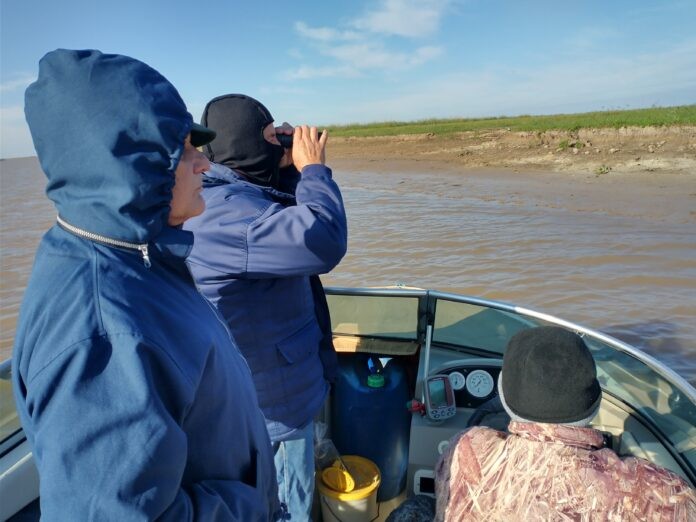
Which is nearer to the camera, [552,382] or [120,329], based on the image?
[120,329]

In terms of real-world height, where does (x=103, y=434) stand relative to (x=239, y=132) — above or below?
below

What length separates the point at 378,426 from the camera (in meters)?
2.89

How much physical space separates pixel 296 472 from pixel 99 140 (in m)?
1.65

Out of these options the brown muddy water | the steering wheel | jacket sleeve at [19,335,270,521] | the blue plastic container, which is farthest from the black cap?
the brown muddy water

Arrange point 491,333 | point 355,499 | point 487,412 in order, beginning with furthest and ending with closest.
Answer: point 491,333
point 355,499
point 487,412

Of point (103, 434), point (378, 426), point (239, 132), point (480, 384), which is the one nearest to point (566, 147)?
point (480, 384)

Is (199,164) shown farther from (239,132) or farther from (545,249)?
(545,249)

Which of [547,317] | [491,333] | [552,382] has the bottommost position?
[491,333]

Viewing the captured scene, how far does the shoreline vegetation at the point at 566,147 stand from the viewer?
2019 centimetres

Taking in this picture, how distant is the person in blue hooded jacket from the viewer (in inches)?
Result: 33.6

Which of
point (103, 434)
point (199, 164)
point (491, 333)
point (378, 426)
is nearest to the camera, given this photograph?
point (103, 434)

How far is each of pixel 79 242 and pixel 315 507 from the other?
7.34 ft

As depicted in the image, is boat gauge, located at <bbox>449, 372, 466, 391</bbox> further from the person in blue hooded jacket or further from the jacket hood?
the jacket hood

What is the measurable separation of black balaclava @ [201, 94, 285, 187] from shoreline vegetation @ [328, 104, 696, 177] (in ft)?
63.5
